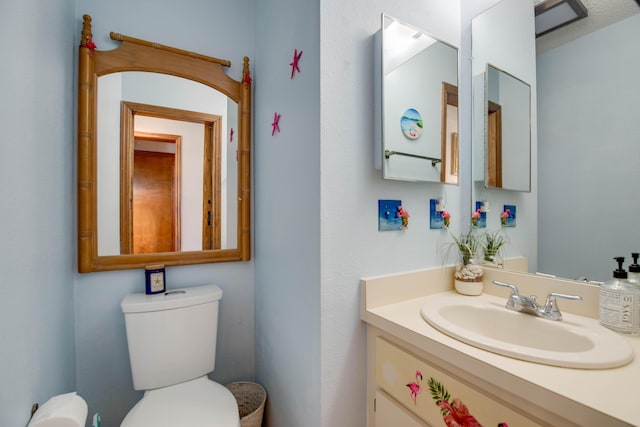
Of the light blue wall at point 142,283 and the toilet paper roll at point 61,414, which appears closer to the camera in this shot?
the toilet paper roll at point 61,414

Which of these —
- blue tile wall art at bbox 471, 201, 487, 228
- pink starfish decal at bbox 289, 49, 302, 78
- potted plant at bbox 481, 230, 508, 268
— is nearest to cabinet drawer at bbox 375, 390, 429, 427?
potted plant at bbox 481, 230, 508, 268

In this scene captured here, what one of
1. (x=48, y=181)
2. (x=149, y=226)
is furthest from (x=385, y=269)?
(x=48, y=181)

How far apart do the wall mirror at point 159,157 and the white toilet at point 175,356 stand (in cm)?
24

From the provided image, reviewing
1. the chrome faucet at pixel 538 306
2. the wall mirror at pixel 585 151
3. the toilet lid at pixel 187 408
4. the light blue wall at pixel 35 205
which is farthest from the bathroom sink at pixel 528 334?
the light blue wall at pixel 35 205

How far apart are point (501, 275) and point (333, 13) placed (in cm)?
122

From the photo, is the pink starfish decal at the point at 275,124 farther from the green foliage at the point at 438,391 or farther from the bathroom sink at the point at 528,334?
the green foliage at the point at 438,391

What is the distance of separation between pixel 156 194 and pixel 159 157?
0.62ft

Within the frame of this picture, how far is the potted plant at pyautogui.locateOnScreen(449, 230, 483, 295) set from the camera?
3.97ft

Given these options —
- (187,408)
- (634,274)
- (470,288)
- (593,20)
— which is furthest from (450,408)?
(593,20)

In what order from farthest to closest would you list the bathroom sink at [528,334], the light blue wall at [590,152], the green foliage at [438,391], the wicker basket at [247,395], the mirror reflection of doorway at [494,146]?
the wicker basket at [247,395], the mirror reflection of doorway at [494,146], the light blue wall at [590,152], the green foliage at [438,391], the bathroom sink at [528,334]

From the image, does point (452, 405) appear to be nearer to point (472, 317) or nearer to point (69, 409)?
point (472, 317)

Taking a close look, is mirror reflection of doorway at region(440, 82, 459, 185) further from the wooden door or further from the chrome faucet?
the wooden door

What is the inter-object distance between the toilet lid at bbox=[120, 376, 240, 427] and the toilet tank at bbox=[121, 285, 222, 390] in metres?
0.06

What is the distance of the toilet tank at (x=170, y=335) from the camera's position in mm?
1201
